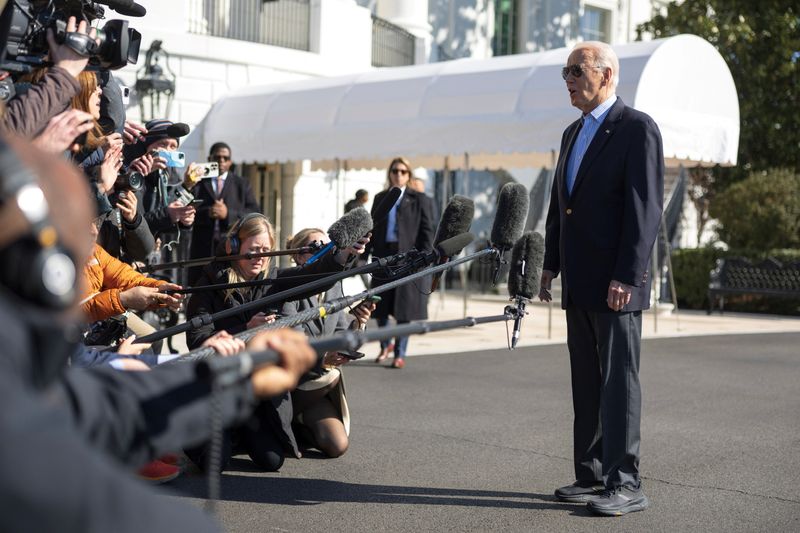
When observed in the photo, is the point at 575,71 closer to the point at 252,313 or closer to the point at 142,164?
the point at 252,313

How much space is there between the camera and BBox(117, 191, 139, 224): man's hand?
6273mm

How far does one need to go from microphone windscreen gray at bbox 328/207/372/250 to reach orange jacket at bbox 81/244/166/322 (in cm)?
100

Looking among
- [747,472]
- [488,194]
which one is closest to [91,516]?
[747,472]

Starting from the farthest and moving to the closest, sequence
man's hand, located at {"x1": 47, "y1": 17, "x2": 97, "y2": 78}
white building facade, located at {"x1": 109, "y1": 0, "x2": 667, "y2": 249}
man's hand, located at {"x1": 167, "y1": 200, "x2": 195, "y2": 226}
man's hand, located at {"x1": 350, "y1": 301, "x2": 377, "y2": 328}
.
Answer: white building facade, located at {"x1": 109, "y1": 0, "x2": 667, "y2": 249}, man's hand, located at {"x1": 167, "y1": 200, "x2": 195, "y2": 226}, man's hand, located at {"x1": 350, "y1": 301, "x2": 377, "y2": 328}, man's hand, located at {"x1": 47, "y1": 17, "x2": 97, "y2": 78}

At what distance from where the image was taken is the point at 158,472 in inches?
230

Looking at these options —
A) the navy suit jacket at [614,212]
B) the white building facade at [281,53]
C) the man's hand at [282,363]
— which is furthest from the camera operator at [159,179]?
the white building facade at [281,53]

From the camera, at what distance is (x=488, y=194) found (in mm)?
28875

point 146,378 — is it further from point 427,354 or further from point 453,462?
point 427,354

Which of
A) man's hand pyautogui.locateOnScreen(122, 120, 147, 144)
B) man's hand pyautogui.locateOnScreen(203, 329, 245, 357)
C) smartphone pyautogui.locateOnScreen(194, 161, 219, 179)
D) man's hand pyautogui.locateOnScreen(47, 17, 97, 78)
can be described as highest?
man's hand pyautogui.locateOnScreen(47, 17, 97, 78)

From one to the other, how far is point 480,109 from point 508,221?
964 centimetres

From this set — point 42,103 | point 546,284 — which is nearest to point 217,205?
point 546,284

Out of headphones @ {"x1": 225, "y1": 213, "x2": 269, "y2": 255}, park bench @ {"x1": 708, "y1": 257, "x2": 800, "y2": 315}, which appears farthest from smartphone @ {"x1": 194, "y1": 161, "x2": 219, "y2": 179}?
park bench @ {"x1": 708, "y1": 257, "x2": 800, "y2": 315}

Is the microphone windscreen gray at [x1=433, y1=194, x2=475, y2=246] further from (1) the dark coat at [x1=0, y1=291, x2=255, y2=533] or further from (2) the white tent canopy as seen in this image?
(2) the white tent canopy

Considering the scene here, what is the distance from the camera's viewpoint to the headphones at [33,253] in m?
1.76
